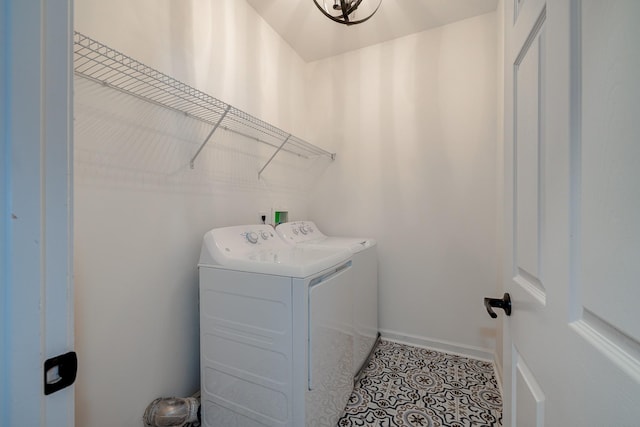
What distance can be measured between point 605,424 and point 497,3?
2.66m

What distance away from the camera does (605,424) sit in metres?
0.35

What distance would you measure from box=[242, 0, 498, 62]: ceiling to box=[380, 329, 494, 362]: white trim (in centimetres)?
274

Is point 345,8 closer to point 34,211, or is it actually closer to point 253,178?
point 253,178

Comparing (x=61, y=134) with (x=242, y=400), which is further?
(x=242, y=400)

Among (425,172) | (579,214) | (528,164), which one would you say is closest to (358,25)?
(425,172)

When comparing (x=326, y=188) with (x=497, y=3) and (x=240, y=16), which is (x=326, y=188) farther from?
(x=497, y=3)

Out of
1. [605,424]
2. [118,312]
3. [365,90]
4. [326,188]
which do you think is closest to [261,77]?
[365,90]

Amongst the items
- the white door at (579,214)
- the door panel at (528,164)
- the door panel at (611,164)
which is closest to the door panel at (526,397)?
the white door at (579,214)

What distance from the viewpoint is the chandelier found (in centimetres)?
152

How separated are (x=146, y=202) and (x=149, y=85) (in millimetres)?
585

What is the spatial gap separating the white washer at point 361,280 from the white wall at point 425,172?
27 centimetres

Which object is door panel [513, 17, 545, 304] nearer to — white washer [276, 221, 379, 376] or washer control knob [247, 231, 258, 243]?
white washer [276, 221, 379, 376]

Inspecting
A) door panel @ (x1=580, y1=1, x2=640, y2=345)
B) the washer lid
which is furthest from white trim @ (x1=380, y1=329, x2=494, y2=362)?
door panel @ (x1=580, y1=1, x2=640, y2=345)

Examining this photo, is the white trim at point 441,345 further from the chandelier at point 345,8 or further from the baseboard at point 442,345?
the chandelier at point 345,8
